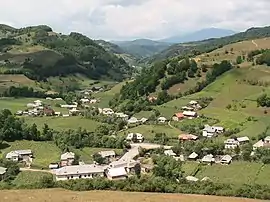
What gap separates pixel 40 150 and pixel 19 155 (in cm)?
382

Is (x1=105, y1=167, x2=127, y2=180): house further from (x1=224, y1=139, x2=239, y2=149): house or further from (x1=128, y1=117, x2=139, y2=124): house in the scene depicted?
(x1=128, y1=117, x2=139, y2=124): house

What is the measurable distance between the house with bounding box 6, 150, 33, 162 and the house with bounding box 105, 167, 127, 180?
13.1m

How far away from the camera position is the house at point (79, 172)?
51.3 m

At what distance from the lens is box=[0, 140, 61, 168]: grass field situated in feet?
197

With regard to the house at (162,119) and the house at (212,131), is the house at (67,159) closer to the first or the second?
the house at (212,131)

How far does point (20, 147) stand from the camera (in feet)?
215

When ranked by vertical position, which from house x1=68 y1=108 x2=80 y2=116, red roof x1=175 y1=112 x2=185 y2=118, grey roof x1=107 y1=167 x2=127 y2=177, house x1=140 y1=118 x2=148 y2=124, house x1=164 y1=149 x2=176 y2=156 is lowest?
house x1=164 y1=149 x2=176 y2=156

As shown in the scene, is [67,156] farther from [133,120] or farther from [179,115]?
[179,115]

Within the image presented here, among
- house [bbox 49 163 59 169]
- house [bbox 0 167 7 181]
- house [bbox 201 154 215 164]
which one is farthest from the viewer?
house [bbox 201 154 215 164]

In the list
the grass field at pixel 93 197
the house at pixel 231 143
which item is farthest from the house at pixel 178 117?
the grass field at pixel 93 197

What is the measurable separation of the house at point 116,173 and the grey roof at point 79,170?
144 cm

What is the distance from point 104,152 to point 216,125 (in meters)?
21.3

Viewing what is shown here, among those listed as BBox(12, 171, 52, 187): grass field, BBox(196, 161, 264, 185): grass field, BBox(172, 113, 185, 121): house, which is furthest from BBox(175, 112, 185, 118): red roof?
BBox(12, 171, 52, 187): grass field

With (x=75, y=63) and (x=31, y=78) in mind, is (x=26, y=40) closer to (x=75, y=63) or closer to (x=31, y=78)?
(x=75, y=63)
